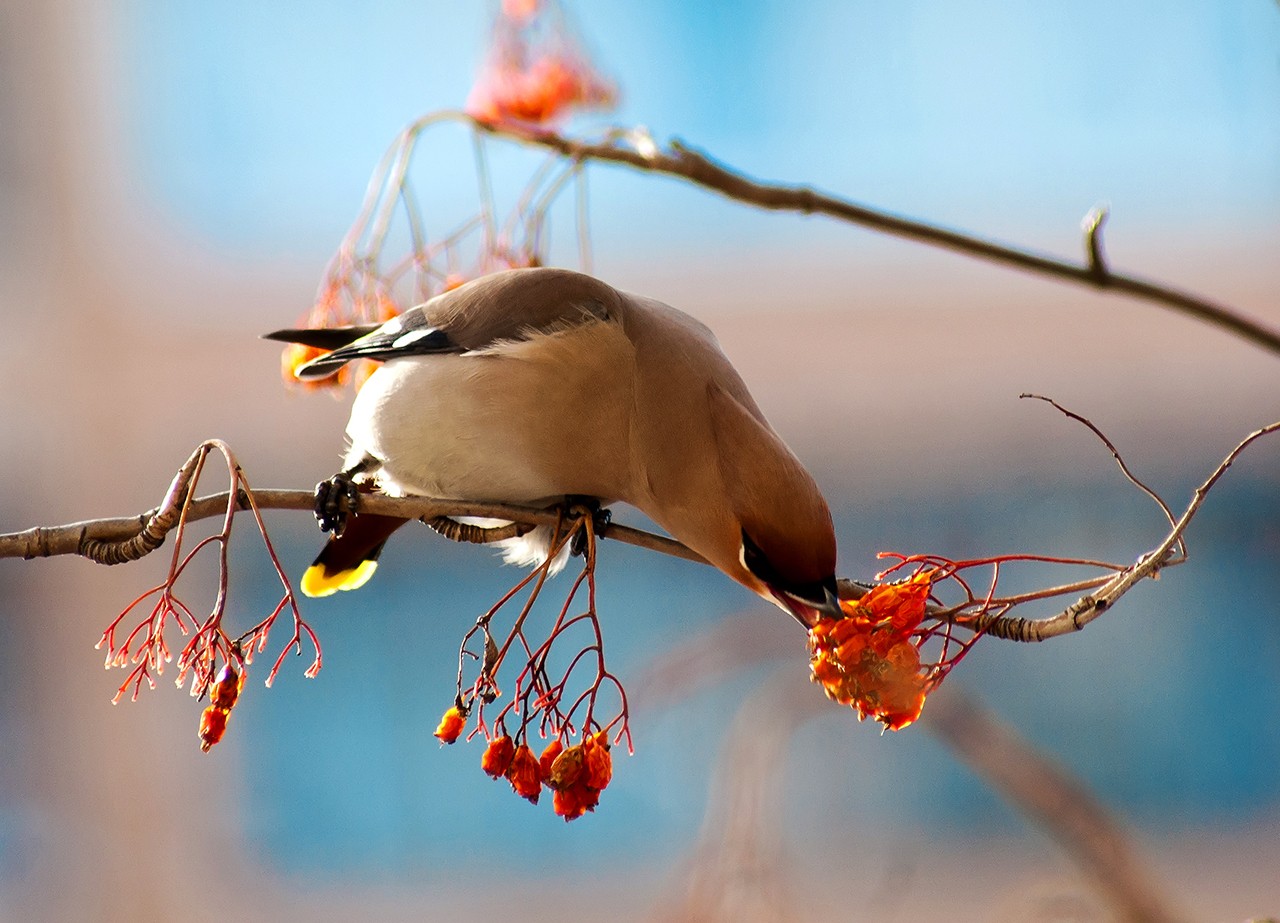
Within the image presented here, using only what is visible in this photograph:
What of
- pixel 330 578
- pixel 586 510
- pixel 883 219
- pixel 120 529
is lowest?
pixel 330 578

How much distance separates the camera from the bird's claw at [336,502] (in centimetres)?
134

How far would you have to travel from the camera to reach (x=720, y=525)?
1.42 meters

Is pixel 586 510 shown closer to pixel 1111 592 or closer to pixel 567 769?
pixel 567 769

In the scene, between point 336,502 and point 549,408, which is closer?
point 336,502

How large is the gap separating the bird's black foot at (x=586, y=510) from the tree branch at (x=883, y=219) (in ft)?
1.26

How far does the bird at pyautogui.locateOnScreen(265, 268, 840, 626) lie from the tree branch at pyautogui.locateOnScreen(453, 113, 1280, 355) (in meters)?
0.25

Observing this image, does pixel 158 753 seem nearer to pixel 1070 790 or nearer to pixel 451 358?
pixel 451 358

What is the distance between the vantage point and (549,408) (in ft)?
5.25

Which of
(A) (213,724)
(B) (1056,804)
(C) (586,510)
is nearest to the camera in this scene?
(A) (213,724)

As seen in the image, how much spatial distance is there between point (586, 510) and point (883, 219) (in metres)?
0.51

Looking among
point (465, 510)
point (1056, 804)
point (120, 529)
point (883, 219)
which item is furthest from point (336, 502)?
point (1056, 804)

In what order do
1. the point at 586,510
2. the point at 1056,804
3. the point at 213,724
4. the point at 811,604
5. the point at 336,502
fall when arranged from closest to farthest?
the point at 213,724 < the point at 811,604 < the point at 1056,804 < the point at 336,502 < the point at 586,510

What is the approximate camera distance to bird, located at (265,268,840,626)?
58.7 inches

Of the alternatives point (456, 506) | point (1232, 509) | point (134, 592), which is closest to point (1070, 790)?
point (456, 506)
